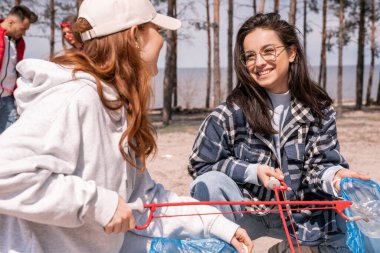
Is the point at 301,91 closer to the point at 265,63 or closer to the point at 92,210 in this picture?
the point at 265,63

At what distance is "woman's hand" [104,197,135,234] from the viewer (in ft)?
5.21

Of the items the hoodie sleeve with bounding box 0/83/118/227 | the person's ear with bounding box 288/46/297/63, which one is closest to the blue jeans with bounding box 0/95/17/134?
the person's ear with bounding box 288/46/297/63

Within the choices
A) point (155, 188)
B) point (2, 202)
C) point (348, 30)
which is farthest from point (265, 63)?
point (348, 30)

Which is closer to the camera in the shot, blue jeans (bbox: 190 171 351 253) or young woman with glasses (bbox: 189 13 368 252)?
blue jeans (bbox: 190 171 351 253)

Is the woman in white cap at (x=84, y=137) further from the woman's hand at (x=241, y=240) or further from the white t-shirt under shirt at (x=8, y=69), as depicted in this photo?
the white t-shirt under shirt at (x=8, y=69)

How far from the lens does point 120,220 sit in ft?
5.23

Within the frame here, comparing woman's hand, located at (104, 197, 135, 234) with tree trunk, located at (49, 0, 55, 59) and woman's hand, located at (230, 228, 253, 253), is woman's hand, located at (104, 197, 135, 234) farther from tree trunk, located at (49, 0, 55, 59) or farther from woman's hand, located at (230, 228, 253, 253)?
tree trunk, located at (49, 0, 55, 59)

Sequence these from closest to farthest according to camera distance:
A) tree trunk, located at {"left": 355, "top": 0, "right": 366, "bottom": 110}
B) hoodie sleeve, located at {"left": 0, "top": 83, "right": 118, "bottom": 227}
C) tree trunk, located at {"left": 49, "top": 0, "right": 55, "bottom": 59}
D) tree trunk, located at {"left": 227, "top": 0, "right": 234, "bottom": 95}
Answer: hoodie sleeve, located at {"left": 0, "top": 83, "right": 118, "bottom": 227}
tree trunk, located at {"left": 49, "top": 0, "right": 55, "bottom": 59}
tree trunk, located at {"left": 227, "top": 0, "right": 234, "bottom": 95}
tree trunk, located at {"left": 355, "top": 0, "right": 366, "bottom": 110}

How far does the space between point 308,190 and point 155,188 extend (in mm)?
1102

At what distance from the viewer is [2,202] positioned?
4.85 feet

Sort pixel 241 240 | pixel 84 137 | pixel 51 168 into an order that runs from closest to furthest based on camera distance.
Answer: pixel 51 168 → pixel 84 137 → pixel 241 240

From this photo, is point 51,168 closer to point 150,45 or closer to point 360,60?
point 150,45

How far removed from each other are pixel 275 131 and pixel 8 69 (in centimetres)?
332

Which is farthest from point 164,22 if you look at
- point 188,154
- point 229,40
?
point 229,40
